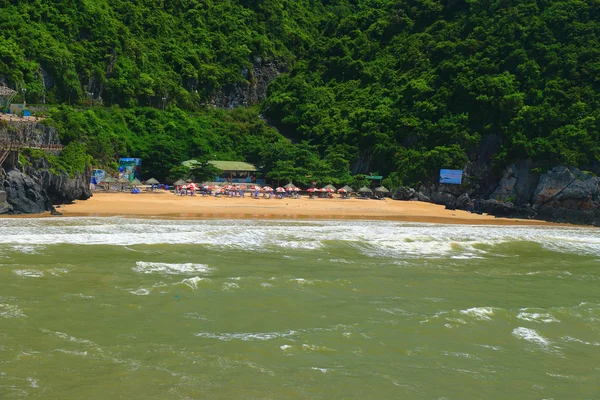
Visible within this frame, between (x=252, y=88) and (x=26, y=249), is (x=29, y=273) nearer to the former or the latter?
(x=26, y=249)

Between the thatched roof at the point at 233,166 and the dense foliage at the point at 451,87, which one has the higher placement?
the dense foliage at the point at 451,87

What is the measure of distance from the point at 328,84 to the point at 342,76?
2252 millimetres

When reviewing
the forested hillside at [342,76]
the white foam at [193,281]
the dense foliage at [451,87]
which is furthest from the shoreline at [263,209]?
the white foam at [193,281]

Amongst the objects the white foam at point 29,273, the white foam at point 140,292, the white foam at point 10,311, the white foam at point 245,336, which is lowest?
the white foam at point 245,336

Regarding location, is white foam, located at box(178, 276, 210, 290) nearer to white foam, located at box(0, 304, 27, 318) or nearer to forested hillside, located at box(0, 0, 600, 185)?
white foam, located at box(0, 304, 27, 318)

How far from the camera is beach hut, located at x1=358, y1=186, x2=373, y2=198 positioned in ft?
200

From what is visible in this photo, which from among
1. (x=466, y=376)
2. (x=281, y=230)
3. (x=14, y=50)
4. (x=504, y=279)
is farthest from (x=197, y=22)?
(x=466, y=376)

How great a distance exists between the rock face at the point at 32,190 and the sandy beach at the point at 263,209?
3.66 ft

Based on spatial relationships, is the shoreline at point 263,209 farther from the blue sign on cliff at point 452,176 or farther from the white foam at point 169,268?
the white foam at point 169,268

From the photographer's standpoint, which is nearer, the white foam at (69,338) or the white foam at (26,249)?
the white foam at (69,338)

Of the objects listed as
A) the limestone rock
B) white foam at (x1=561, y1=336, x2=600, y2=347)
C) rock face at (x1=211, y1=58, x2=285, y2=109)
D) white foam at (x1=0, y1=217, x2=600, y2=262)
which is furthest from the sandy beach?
rock face at (x1=211, y1=58, x2=285, y2=109)

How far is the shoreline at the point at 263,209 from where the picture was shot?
4109 cm

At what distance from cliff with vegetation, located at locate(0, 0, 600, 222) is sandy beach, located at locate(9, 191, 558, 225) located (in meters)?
7.15

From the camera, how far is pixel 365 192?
203ft
